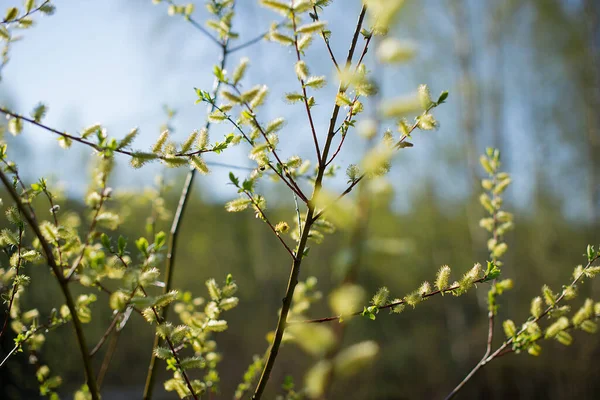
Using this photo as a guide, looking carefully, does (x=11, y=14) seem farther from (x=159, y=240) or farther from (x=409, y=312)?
(x=409, y=312)

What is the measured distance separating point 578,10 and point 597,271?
15.5 feet

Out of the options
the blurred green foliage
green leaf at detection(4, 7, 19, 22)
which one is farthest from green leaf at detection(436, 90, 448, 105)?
the blurred green foliage

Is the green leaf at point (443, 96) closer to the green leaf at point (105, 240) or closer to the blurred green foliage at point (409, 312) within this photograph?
the green leaf at point (105, 240)

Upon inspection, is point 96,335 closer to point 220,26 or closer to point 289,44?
point 220,26

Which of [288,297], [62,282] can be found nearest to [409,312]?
[288,297]

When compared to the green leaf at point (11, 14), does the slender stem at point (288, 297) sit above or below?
below

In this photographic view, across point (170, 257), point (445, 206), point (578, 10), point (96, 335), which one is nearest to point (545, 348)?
point (445, 206)

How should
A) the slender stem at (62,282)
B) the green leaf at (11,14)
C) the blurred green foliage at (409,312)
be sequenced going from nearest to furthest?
the slender stem at (62,282), the green leaf at (11,14), the blurred green foliage at (409,312)

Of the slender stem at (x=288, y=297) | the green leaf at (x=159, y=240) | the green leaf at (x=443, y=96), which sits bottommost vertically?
the slender stem at (x=288, y=297)

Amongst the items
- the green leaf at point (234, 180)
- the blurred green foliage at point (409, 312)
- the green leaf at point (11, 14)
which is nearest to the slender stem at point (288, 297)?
the green leaf at point (234, 180)

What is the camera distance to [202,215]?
14.6 feet

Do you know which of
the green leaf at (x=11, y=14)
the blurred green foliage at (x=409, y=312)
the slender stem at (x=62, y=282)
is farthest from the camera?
the blurred green foliage at (x=409, y=312)

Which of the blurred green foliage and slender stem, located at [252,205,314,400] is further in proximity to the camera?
the blurred green foliage

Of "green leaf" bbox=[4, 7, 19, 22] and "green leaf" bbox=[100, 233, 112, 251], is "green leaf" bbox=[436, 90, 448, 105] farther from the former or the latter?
"green leaf" bbox=[4, 7, 19, 22]
